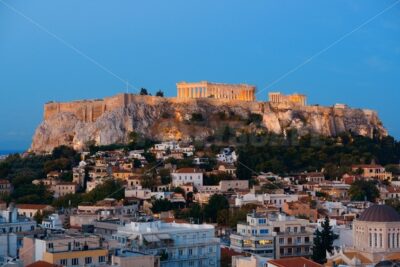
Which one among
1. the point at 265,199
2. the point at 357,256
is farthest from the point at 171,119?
the point at 357,256

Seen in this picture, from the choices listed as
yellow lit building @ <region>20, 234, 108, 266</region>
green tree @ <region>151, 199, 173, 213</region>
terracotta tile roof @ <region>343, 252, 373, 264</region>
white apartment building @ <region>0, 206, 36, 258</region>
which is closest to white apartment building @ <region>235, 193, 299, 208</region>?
green tree @ <region>151, 199, 173, 213</region>

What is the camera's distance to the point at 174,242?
2297 centimetres

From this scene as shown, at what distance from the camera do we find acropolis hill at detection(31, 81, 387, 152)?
52.9m

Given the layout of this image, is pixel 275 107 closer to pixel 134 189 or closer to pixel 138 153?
pixel 138 153

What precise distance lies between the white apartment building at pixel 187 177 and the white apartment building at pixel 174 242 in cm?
1607

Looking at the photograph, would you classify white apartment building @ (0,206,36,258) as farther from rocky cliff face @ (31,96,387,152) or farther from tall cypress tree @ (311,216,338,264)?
rocky cliff face @ (31,96,387,152)

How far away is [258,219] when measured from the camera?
87.2 ft

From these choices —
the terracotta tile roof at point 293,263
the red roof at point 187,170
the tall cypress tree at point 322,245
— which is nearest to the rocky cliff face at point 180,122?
the red roof at point 187,170

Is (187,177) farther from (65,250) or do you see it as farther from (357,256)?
(65,250)

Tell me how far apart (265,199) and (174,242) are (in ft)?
42.6

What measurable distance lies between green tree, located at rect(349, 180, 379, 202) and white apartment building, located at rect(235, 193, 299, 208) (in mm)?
3351

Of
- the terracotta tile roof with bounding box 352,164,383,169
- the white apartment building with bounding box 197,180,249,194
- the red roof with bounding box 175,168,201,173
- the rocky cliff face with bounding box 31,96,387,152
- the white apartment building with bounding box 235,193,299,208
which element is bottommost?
the white apartment building with bounding box 235,193,299,208

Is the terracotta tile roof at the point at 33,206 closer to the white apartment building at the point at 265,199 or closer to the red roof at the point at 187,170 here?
the white apartment building at the point at 265,199

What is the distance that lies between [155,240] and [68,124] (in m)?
34.1
